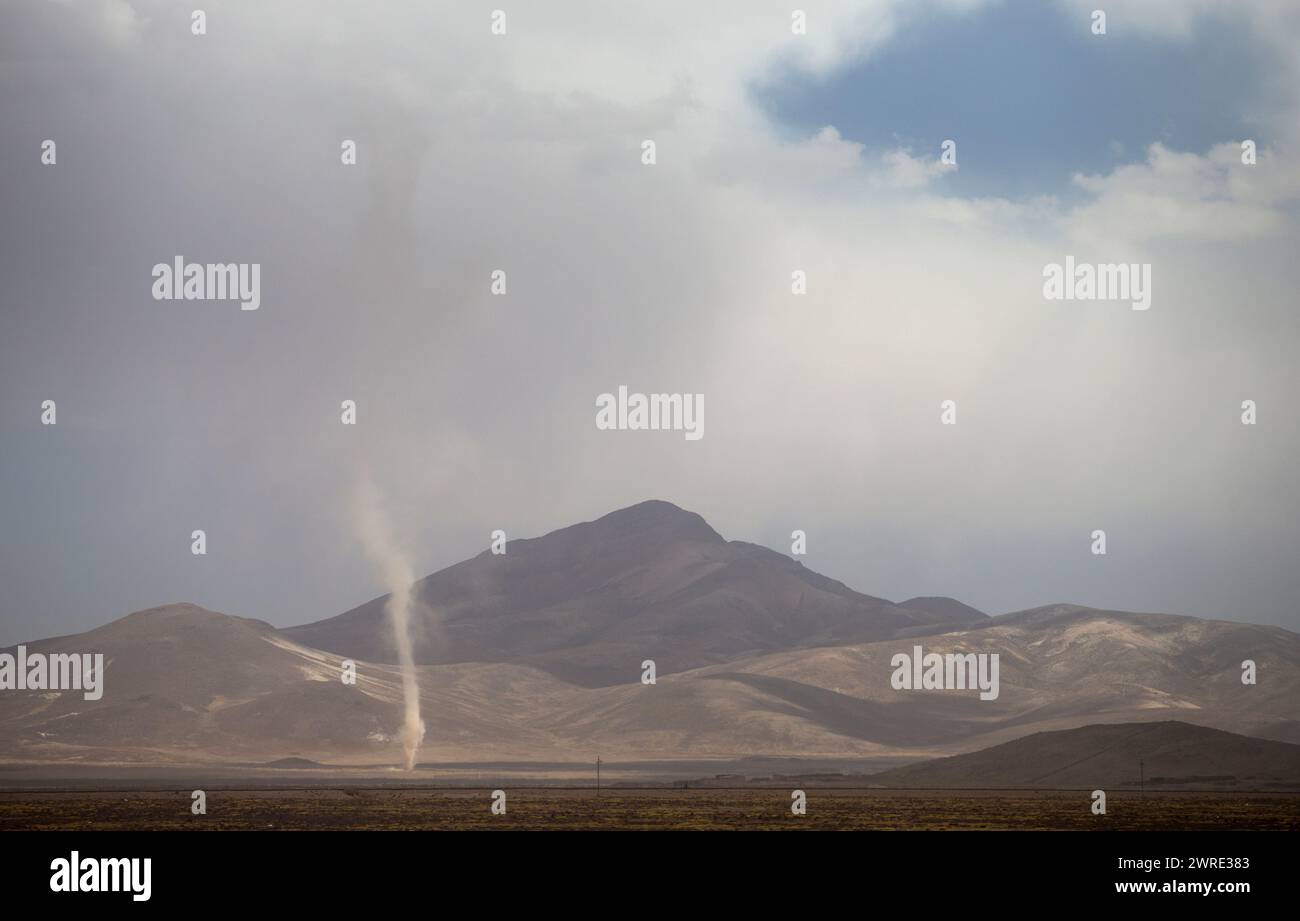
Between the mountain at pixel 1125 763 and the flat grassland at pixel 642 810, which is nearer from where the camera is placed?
the flat grassland at pixel 642 810

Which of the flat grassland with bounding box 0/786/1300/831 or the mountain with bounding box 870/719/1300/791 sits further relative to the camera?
the mountain with bounding box 870/719/1300/791

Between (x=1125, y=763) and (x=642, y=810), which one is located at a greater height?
(x=642, y=810)

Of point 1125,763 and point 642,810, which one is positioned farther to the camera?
point 1125,763
